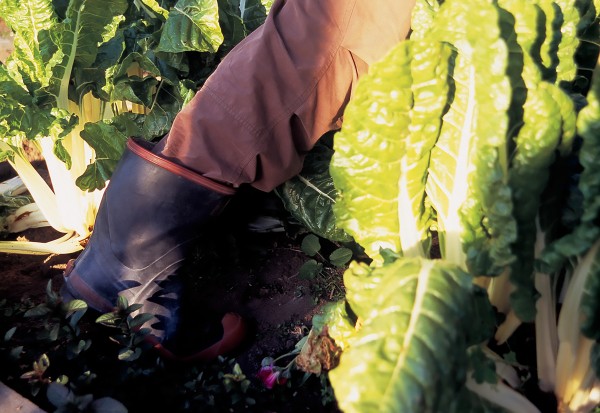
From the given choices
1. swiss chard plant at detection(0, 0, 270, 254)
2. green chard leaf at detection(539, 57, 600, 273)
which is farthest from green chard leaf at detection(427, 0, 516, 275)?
swiss chard plant at detection(0, 0, 270, 254)

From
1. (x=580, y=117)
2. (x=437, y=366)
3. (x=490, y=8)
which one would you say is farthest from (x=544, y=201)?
(x=437, y=366)

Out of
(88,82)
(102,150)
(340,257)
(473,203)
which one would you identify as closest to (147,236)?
(102,150)

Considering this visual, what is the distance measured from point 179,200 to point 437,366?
1.03 metres

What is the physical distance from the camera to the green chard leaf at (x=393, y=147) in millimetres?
1230

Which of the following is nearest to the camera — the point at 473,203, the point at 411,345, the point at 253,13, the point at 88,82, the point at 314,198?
the point at 411,345

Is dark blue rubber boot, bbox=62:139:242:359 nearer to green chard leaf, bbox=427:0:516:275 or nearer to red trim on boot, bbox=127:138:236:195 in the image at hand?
red trim on boot, bbox=127:138:236:195

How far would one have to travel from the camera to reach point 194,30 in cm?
210

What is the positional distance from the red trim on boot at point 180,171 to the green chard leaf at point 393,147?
0.45 meters

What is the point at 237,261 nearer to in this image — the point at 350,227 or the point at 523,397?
the point at 350,227

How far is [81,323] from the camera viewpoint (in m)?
1.89

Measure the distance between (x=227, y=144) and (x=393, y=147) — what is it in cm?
52

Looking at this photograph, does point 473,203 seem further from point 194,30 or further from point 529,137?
point 194,30

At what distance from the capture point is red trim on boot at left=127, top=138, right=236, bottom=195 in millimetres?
1674

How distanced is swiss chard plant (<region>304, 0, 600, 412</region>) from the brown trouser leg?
0.21 metres
